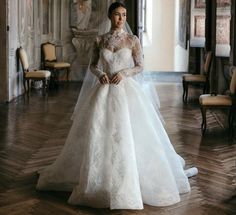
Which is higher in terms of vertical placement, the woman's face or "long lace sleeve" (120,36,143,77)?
the woman's face

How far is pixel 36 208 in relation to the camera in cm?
315

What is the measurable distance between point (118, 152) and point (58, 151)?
5.74 feet

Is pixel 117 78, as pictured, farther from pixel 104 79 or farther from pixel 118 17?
pixel 118 17

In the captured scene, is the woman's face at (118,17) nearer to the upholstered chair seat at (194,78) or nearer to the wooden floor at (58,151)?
the wooden floor at (58,151)

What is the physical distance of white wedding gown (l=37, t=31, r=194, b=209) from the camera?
312 cm

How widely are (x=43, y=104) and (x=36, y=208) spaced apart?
501 centimetres

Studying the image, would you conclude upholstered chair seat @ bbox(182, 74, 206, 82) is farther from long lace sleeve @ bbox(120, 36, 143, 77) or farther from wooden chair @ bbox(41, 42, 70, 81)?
long lace sleeve @ bbox(120, 36, 143, 77)

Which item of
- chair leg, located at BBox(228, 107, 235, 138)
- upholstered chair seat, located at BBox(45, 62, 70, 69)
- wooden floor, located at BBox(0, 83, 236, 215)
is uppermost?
upholstered chair seat, located at BBox(45, 62, 70, 69)

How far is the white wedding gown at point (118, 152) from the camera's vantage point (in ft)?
10.2

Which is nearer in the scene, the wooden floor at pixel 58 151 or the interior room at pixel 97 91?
the wooden floor at pixel 58 151

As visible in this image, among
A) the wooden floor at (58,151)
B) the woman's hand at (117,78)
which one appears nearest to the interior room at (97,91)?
the wooden floor at (58,151)

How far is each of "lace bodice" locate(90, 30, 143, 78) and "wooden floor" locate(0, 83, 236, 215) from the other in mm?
990

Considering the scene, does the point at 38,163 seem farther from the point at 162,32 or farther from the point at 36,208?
the point at 162,32

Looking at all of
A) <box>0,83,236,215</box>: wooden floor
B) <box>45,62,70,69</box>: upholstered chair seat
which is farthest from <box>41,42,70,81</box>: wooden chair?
<box>0,83,236,215</box>: wooden floor
